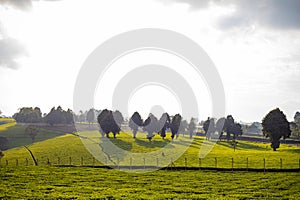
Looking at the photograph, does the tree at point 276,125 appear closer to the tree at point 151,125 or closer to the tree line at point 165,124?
the tree line at point 165,124

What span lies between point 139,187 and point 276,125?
74922 millimetres

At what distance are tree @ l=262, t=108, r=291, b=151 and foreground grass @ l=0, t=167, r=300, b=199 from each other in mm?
55550

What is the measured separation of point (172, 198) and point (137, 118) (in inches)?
4820

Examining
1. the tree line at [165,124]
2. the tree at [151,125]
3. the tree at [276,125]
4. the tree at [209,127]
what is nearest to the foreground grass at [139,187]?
the tree at [276,125]

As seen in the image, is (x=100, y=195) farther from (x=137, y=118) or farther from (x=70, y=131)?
(x=70, y=131)

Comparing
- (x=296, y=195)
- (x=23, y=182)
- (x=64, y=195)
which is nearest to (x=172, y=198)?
(x=64, y=195)

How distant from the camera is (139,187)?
40.2 meters

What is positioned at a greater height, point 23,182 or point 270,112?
point 270,112

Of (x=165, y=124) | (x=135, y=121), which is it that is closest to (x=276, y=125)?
(x=165, y=124)

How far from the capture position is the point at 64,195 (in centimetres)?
3309

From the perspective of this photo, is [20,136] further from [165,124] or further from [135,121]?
[165,124]

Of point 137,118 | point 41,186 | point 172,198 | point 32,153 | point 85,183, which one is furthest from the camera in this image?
point 137,118

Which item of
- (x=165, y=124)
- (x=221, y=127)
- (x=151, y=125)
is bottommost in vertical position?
(x=151, y=125)

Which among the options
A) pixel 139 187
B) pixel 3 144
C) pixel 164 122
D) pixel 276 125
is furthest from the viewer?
pixel 164 122
